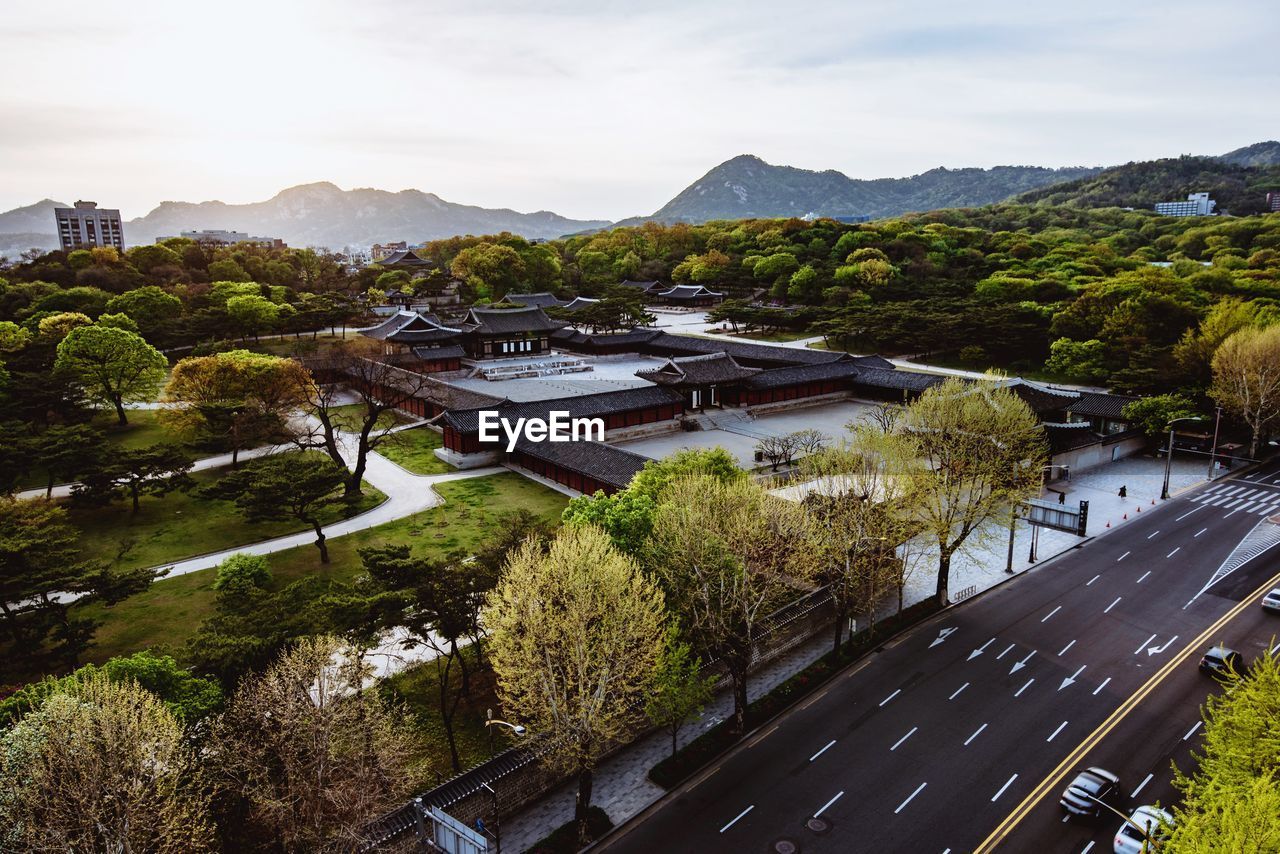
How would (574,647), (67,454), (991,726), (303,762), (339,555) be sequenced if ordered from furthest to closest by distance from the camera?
(67,454)
(339,555)
(991,726)
(574,647)
(303,762)

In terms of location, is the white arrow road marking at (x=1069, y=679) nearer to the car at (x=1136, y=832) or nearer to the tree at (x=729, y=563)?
the car at (x=1136, y=832)

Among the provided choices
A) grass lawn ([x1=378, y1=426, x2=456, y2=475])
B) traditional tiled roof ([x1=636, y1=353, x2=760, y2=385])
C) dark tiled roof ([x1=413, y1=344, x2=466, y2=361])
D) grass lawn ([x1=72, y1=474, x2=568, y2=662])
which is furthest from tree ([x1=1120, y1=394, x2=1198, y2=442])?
dark tiled roof ([x1=413, y1=344, x2=466, y2=361])

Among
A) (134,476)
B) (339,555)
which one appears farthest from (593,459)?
(134,476)

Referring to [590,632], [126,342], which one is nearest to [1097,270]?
[590,632]

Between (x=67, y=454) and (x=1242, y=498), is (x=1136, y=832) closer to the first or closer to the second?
(x=1242, y=498)

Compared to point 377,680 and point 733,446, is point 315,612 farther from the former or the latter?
point 733,446
